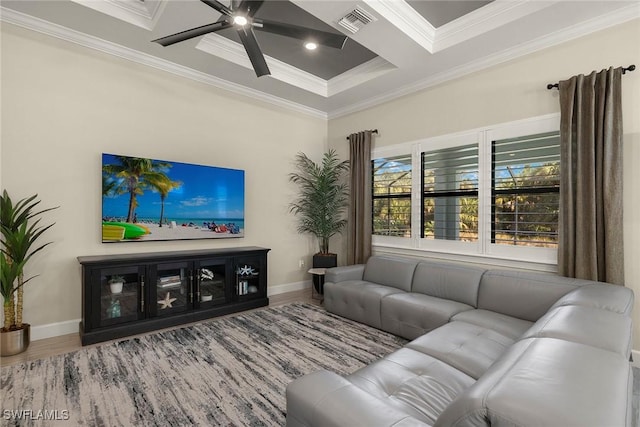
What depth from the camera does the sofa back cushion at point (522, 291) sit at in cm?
267

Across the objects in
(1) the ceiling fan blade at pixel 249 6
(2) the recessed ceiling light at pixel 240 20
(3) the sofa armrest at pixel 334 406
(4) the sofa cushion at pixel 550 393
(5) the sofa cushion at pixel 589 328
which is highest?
(1) the ceiling fan blade at pixel 249 6

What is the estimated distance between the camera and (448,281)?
3.39 metres

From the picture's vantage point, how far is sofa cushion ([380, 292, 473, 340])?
2906mm

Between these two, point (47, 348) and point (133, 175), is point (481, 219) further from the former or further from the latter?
point (47, 348)

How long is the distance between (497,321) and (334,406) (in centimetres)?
212

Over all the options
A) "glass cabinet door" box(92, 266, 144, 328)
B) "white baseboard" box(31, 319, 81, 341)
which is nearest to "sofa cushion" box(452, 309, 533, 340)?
"glass cabinet door" box(92, 266, 144, 328)

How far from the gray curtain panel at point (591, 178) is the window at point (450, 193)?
3.00ft

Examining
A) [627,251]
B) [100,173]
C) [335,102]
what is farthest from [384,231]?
[100,173]

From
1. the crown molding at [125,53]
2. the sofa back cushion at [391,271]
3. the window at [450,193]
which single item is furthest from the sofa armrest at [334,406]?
the crown molding at [125,53]

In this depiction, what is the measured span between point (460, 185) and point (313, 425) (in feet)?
11.3

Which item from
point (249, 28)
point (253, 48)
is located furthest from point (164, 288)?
point (249, 28)

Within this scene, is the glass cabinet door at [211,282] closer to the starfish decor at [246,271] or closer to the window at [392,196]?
the starfish decor at [246,271]

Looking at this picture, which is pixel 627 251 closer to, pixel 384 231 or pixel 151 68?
pixel 384 231

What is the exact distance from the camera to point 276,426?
1904mm
